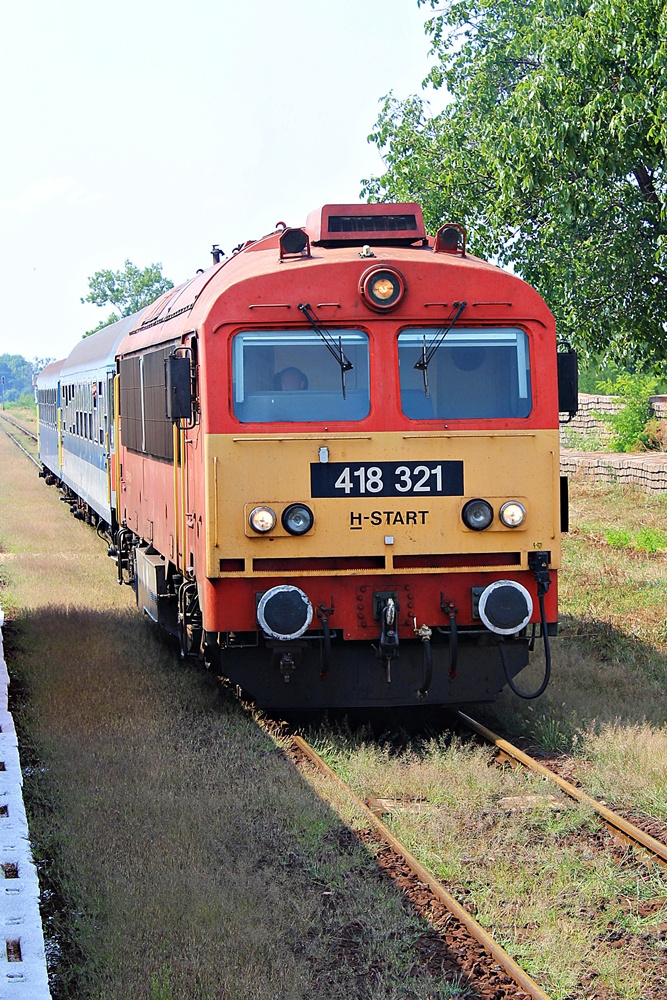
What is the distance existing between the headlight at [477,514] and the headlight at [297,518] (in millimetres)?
1019

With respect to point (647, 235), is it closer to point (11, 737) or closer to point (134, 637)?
point (134, 637)

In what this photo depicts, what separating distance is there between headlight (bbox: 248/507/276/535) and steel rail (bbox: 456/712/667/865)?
219 centimetres

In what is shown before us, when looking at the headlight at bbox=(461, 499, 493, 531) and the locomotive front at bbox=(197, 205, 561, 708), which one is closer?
the locomotive front at bbox=(197, 205, 561, 708)

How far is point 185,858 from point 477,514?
9.77ft

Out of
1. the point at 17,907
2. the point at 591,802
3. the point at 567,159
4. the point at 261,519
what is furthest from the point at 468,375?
the point at 567,159

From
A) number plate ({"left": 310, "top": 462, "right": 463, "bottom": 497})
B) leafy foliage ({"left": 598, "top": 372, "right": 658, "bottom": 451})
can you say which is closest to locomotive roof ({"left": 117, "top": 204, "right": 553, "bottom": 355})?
number plate ({"left": 310, "top": 462, "right": 463, "bottom": 497})

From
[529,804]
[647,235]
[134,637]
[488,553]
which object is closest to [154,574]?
[134,637]

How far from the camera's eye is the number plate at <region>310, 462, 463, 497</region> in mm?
7621

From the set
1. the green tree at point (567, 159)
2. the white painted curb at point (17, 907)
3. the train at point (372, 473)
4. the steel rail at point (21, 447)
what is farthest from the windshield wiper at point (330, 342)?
the steel rail at point (21, 447)

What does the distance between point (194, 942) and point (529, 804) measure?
2.56m

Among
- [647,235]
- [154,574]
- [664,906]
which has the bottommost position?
[664,906]

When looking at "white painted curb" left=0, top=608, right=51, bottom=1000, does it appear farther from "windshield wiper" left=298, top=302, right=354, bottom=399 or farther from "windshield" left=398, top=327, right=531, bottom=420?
"windshield" left=398, top=327, right=531, bottom=420

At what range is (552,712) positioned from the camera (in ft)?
28.9

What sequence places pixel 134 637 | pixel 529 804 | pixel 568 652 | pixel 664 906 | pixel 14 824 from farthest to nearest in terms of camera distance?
1. pixel 134 637
2. pixel 568 652
3. pixel 529 804
4. pixel 14 824
5. pixel 664 906
